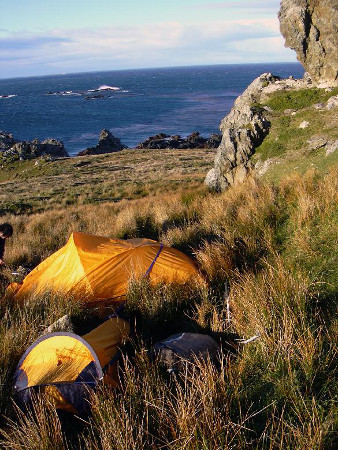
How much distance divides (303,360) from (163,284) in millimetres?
3033

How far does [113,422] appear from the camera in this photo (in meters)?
2.65

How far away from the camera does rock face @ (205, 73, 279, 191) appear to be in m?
14.3

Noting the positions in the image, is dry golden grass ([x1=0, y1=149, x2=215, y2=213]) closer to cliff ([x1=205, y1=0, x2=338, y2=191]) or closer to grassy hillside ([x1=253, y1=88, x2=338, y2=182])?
cliff ([x1=205, y1=0, x2=338, y2=191])

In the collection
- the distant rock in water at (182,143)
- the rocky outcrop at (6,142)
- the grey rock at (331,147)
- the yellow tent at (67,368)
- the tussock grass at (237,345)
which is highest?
the rocky outcrop at (6,142)

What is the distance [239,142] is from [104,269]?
10.0 meters

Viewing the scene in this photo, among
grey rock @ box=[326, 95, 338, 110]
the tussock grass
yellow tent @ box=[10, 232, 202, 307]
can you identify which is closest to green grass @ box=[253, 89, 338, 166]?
grey rock @ box=[326, 95, 338, 110]

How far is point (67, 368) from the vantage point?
157 inches

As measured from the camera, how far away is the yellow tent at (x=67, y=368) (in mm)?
3670

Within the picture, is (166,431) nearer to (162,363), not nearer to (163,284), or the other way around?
(162,363)

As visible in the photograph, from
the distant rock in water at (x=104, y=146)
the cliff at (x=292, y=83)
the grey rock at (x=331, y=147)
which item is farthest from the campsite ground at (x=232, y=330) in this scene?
the distant rock in water at (x=104, y=146)

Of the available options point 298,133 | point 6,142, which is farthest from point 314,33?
point 6,142

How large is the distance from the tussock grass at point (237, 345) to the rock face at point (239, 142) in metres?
6.04

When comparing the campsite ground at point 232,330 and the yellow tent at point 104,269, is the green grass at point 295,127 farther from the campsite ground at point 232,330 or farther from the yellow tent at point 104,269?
the yellow tent at point 104,269

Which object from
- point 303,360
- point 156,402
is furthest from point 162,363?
point 303,360
